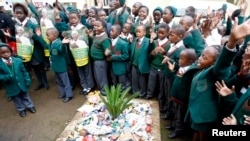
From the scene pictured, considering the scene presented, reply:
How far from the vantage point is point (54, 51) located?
3354mm

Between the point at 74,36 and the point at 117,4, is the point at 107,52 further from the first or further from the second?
the point at 117,4

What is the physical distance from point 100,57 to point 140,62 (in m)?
0.75

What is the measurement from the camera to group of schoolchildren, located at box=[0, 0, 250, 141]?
6.03 ft

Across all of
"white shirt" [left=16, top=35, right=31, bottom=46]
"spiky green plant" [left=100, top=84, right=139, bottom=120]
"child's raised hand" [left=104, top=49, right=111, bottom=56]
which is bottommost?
"spiky green plant" [left=100, top=84, right=139, bottom=120]

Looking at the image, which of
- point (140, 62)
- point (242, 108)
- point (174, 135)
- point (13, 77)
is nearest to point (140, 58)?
point (140, 62)

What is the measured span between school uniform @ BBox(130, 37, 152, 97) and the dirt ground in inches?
33.4

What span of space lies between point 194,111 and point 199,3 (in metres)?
6.05

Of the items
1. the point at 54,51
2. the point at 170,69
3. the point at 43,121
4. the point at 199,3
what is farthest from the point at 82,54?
the point at 199,3

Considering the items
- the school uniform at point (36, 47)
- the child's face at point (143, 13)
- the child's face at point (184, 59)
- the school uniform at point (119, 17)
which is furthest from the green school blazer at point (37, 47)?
the child's face at point (184, 59)

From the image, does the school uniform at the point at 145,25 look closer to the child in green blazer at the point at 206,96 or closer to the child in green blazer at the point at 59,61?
the child in green blazer at the point at 59,61

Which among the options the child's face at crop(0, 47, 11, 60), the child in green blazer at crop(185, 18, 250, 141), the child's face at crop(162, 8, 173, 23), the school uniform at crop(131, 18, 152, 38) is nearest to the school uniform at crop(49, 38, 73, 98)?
the child's face at crop(0, 47, 11, 60)

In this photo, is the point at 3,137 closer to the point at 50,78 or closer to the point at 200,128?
the point at 50,78

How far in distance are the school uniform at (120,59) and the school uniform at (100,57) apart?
14cm

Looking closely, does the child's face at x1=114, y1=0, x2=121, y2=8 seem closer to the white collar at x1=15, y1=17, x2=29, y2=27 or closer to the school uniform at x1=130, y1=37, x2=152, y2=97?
the school uniform at x1=130, y1=37, x2=152, y2=97
